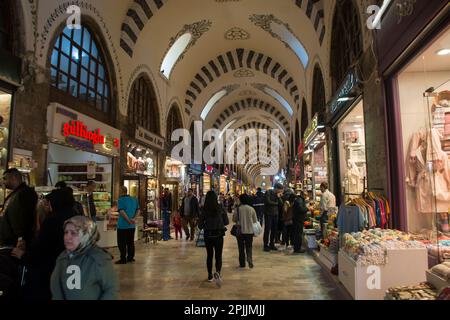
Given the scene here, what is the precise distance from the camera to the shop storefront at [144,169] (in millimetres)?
9555

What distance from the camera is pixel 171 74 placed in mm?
13438

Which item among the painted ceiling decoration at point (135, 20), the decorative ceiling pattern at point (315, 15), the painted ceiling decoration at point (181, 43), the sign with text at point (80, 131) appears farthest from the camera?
the painted ceiling decoration at point (181, 43)

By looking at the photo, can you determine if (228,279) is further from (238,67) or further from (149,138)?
(238,67)

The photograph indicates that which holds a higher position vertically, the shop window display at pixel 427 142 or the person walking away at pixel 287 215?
the shop window display at pixel 427 142

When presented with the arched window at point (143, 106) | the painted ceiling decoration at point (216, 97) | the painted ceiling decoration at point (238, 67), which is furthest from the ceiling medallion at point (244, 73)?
the arched window at point (143, 106)

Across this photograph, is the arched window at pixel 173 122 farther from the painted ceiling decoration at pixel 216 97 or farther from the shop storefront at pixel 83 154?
the shop storefront at pixel 83 154

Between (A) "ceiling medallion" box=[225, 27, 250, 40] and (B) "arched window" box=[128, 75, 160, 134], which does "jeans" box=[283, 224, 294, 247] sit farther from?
(A) "ceiling medallion" box=[225, 27, 250, 40]

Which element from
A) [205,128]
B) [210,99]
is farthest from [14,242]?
[205,128]

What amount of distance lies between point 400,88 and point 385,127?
1.70ft

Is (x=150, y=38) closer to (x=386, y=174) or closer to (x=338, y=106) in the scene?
(x=338, y=106)

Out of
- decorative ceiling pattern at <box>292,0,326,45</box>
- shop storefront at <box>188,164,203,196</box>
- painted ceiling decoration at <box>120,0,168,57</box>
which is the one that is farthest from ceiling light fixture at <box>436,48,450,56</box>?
shop storefront at <box>188,164,203,196</box>

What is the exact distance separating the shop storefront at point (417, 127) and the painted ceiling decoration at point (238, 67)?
37.2ft

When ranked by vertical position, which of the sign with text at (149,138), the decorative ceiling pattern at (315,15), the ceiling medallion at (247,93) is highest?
the ceiling medallion at (247,93)

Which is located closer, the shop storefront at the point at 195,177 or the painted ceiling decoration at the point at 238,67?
the painted ceiling decoration at the point at 238,67
